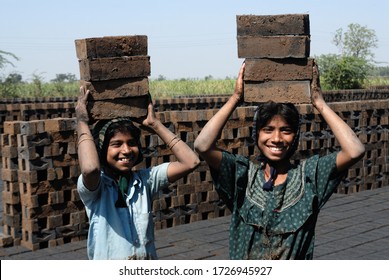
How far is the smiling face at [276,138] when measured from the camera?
3734 mm

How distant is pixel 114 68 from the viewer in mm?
4492

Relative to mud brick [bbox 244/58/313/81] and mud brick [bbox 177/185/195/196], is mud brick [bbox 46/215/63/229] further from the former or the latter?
mud brick [bbox 244/58/313/81]

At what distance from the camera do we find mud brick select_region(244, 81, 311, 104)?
168 inches

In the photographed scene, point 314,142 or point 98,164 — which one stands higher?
point 98,164

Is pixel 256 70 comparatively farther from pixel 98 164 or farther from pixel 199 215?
pixel 199 215

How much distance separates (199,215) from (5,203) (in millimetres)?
2446

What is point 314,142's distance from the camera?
439 inches

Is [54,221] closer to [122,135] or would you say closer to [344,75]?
[122,135]

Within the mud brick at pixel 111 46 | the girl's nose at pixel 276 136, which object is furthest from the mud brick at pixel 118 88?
the girl's nose at pixel 276 136

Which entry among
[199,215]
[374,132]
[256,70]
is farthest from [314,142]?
[256,70]

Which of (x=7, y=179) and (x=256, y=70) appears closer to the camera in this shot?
(x=256, y=70)

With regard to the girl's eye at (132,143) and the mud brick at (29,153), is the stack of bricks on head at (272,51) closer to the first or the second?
the girl's eye at (132,143)

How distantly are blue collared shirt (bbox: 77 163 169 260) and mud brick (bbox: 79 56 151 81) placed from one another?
0.75 metres

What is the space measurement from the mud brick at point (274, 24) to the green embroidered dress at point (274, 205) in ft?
3.34
